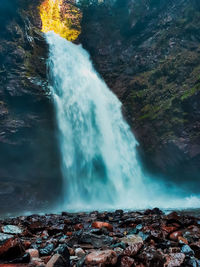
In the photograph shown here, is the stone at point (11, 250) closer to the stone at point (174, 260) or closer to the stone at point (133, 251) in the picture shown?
the stone at point (133, 251)

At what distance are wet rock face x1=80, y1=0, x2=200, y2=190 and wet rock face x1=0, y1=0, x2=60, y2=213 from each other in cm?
793

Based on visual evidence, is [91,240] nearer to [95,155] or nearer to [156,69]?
[95,155]

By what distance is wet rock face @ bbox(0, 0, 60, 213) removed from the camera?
16.9 m

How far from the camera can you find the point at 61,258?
2188 millimetres

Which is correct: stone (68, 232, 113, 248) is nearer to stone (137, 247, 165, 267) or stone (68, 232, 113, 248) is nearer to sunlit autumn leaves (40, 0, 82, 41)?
stone (137, 247, 165, 267)

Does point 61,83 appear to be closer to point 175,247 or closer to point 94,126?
point 94,126

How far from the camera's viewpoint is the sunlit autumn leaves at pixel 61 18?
1211 inches

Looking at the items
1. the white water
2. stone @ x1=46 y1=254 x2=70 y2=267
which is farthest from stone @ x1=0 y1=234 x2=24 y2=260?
the white water

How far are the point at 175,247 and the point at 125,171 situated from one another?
14052mm

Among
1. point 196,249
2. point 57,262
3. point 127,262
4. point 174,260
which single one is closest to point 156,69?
point 196,249

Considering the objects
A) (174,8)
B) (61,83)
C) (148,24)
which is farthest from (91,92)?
(174,8)

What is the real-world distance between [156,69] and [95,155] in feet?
35.2

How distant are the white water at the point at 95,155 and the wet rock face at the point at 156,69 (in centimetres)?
170

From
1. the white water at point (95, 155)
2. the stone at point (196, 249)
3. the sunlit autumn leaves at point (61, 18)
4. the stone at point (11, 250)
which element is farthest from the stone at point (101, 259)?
the sunlit autumn leaves at point (61, 18)
